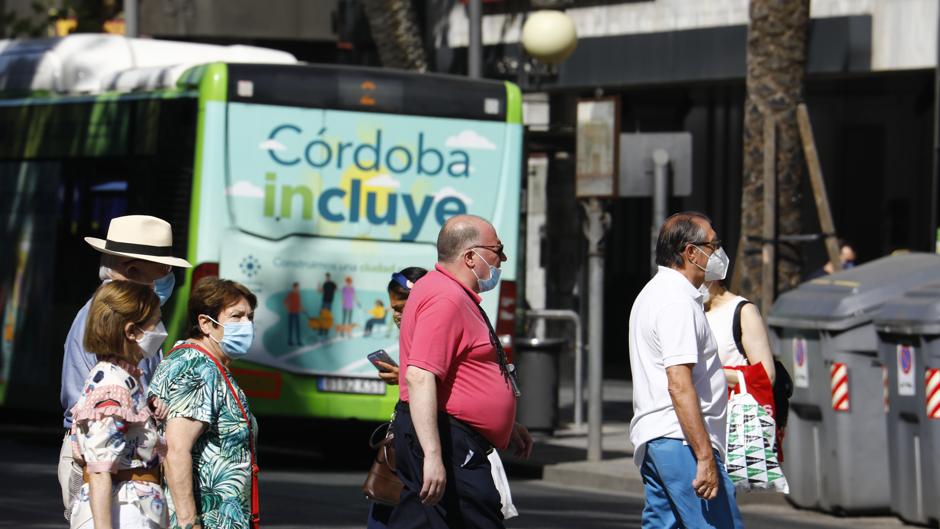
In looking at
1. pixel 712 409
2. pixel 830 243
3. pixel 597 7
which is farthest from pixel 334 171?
pixel 597 7

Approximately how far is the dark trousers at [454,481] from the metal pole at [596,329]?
8583 millimetres

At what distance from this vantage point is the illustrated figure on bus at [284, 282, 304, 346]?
45.9 feet

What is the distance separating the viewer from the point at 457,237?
6.62 m

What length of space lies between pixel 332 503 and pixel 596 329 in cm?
366

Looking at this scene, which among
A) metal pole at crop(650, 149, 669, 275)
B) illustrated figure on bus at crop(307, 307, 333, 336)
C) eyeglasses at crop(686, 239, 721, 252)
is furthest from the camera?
metal pole at crop(650, 149, 669, 275)

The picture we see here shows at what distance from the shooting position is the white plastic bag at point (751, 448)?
731 centimetres

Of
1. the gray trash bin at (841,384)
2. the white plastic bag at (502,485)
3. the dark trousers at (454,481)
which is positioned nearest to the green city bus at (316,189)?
the gray trash bin at (841,384)

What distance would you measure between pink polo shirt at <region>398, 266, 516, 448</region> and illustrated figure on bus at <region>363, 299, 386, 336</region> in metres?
7.64

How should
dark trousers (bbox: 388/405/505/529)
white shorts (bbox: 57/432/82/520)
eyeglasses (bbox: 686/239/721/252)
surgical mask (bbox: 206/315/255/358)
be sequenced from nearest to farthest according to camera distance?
white shorts (bbox: 57/432/82/520), surgical mask (bbox: 206/315/255/358), dark trousers (bbox: 388/405/505/529), eyeglasses (bbox: 686/239/721/252)

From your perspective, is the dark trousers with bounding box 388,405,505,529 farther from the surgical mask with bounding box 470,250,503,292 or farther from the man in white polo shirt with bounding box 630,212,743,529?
the man in white polo shirt with bounding box 630,212,743,529

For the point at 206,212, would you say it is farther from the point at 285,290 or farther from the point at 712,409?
the point at 712,409

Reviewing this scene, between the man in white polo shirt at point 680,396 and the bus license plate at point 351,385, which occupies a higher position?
the man in white polo shirt at point 680,396

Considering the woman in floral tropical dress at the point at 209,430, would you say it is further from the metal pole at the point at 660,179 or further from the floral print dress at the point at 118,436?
the metal pole at the point at 660,179

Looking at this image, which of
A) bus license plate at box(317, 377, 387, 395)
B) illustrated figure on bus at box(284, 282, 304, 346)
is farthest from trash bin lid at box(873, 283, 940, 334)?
illustrated figure on bus at box(284, 282, 304, 346)
